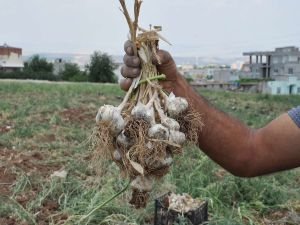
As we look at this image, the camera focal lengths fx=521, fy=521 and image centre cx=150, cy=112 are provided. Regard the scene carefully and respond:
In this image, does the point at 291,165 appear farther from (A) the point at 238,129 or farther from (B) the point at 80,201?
(B) the point at 80,201

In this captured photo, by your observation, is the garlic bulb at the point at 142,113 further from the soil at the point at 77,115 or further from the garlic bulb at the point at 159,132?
the soil at the point at 77,115

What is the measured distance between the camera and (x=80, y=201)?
134 inches

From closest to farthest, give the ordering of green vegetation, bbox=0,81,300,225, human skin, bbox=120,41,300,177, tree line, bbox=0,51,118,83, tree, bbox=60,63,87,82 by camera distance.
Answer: human skin, bbox=120,41,300,177 → green vegetation, bbox=0,81,300,225 → tree line, bbox=0,51,118,83 → tree, bbox=60,63,87,82

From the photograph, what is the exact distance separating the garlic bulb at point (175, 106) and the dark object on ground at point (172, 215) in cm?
114

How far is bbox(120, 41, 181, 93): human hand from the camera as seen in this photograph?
1.79 metres

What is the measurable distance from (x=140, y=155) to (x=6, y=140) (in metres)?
4.38

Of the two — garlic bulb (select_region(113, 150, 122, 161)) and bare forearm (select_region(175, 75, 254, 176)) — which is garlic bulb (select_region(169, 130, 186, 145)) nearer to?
garlic bulb (select_region(113, 150, 122, 161))

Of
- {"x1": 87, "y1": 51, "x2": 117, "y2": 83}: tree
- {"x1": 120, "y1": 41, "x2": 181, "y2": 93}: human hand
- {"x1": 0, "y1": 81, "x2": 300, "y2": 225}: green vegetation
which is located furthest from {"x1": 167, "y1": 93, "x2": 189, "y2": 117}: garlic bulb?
{"x1": 87, "y1": 51, "x2": 117, "y2": 83}: tree

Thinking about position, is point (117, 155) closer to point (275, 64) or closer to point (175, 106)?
point (175, 106)

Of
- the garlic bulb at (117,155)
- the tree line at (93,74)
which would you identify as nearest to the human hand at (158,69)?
the garlic bulb at (117,155)

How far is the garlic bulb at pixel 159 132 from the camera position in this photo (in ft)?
5.52

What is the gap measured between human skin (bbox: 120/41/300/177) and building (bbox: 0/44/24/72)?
213 feet

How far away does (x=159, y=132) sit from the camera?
1686mm

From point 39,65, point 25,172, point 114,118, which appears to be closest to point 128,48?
point 114,118
